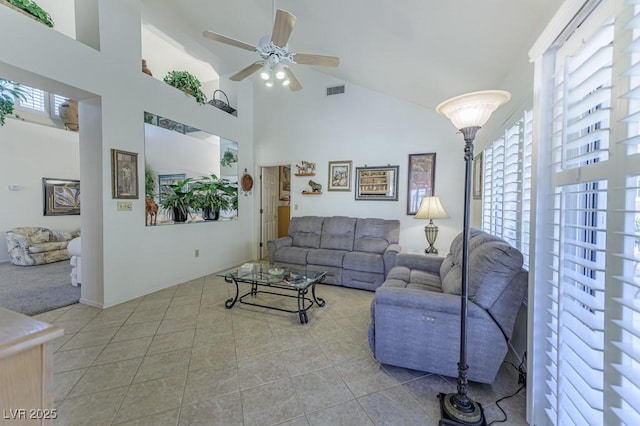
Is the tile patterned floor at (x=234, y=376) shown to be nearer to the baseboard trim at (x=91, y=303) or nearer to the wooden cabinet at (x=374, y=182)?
the baseboard trim at (x=91, y=303)

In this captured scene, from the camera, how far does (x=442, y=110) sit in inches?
59.3

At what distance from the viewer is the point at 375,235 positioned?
418 cm

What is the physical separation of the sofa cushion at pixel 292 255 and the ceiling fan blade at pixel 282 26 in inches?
110

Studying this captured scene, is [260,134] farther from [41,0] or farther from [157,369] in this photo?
[157,369]

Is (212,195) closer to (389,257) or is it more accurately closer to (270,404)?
(389,257)

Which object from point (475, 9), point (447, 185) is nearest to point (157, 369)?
point (475, 9)

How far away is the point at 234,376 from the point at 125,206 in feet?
8.14

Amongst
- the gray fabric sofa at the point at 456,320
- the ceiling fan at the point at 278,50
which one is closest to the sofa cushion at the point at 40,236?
the ceiling fan at the point at 278,50

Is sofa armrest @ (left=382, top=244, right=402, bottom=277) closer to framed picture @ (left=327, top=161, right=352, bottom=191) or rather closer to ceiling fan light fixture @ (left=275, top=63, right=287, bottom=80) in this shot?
framed picture @ (left=327, top=161, right=352, bottom=191)

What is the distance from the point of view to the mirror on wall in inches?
138

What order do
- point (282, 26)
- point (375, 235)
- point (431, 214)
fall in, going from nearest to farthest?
point (282, 26) < point (431, 214) < point (375, 235)

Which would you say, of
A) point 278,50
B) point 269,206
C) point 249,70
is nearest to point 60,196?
point 269,206

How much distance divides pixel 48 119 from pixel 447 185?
8172 millimetres

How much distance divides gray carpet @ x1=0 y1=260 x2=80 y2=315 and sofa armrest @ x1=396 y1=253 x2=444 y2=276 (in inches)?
156
